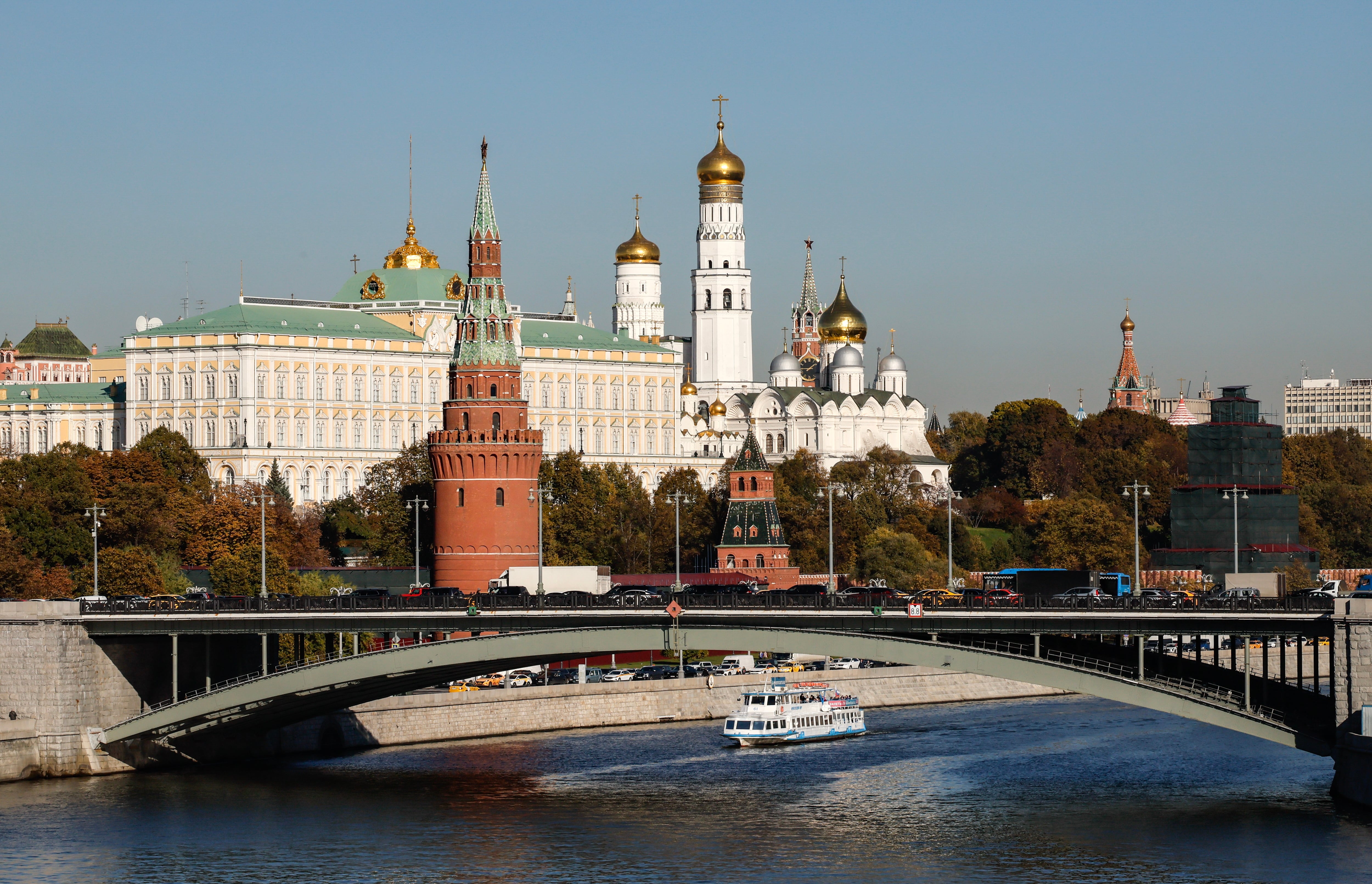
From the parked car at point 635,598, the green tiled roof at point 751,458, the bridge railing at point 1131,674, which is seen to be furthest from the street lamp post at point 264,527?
the green tiled roof at point 751,458

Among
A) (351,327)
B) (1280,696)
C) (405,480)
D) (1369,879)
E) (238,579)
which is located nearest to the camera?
(1369,879)

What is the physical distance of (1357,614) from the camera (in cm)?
6088

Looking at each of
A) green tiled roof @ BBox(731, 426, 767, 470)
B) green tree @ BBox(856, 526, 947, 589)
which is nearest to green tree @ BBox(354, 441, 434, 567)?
green tiled roof @ BBox(731, 426, 767, 470)

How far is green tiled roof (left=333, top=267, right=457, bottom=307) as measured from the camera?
17662 cm

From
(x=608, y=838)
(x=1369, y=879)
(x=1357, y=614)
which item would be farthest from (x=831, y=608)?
(x=1369, y=879)

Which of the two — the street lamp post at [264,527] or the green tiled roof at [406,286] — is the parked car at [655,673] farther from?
the green tiled roof at [406,286]

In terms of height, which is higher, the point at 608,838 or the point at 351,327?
the point at 351,327

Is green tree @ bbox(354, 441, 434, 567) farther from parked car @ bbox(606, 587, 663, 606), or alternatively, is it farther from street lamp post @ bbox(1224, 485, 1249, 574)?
street lamp post @ bbox(1224, 485, 1249, 574)

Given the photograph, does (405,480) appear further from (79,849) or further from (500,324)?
(79,849)

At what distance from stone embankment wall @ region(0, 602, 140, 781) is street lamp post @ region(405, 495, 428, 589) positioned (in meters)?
17.9

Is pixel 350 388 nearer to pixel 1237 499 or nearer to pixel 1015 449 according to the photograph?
pixel 1015 449

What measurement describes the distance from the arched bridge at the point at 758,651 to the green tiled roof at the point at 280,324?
A: 8925cm

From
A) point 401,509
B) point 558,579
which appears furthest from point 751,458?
point 558,579

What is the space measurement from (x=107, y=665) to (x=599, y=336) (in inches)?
4429
